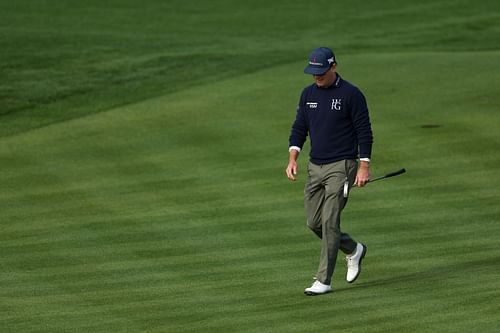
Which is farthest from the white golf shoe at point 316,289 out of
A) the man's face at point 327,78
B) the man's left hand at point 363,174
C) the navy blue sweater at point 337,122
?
the man's face at point 327,78

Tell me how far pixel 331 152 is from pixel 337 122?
31cm

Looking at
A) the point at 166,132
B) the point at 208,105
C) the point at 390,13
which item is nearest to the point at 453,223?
the point at 166,132

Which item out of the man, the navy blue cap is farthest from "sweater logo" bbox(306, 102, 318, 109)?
the navy blue cap

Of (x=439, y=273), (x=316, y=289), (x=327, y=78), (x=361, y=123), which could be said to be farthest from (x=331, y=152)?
(x=439, y=273)

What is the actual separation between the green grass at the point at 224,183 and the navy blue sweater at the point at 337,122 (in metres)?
1.37

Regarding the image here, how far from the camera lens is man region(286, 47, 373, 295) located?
40.8 feet

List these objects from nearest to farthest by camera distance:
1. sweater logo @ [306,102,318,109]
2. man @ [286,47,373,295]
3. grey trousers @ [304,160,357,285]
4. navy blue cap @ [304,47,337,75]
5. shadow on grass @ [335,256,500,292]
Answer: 1. navy blue cap @ [304,47,337,75]
2. man @ [286,47,373,295]
3. grey trousers @ [304,160,357,285]
4. sweater logo @ [306,102,318,109]
5. shadow on grass @ [335,256,500,292]

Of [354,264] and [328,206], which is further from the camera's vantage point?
[354,264]

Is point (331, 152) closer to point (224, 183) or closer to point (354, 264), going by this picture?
point (354, 264)

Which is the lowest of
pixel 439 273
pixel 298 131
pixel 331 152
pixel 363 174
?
pixel 439 273

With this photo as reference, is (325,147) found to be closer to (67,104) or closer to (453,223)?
(453,223)

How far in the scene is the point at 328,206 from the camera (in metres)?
12.6

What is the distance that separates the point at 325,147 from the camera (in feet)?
41.5

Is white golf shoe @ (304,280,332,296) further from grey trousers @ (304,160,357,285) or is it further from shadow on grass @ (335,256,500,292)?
shadow on grass @ (335,256,500,292)
